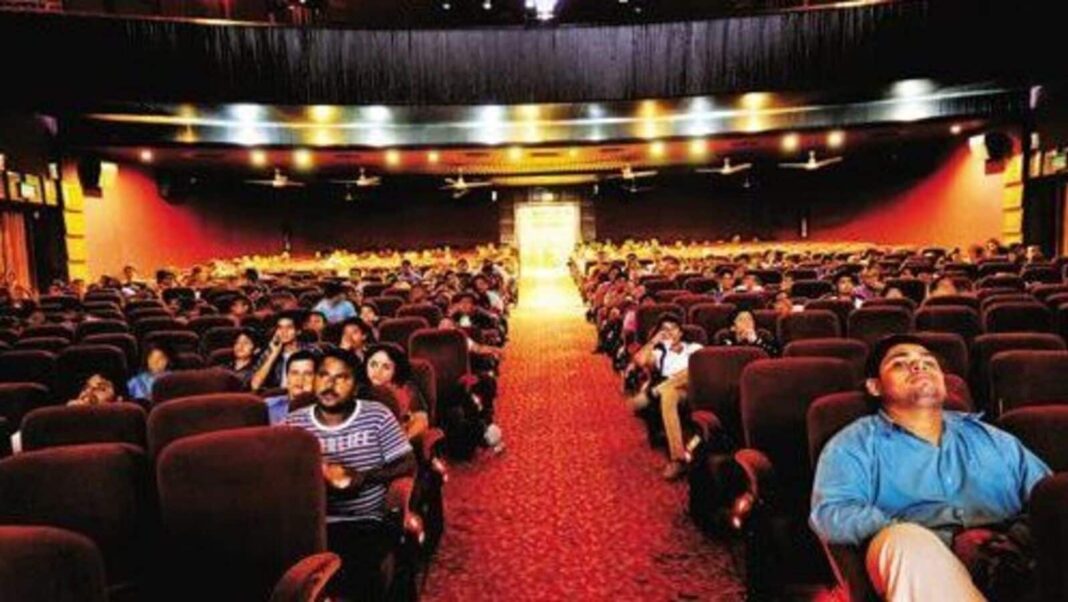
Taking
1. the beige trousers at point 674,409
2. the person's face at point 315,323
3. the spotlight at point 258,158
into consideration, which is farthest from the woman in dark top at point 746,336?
the spotlight at point 258,158

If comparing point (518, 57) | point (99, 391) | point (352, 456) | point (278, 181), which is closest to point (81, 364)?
point (99, 391)

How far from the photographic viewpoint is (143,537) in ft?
9.60

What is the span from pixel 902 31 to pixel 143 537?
14.0 meters

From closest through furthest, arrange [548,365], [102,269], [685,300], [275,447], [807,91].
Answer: [275,447] < [685,300] < [548,365] < [807,91] < [102,269]

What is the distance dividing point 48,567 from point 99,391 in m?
3.30

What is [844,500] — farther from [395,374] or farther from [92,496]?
[395,374]

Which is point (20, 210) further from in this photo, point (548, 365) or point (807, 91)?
point (807, 91)

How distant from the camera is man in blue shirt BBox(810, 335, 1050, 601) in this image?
273cm

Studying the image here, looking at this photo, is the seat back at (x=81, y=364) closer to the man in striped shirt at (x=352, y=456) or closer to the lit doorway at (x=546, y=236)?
the man in striped shirt at (x=352, y=456)

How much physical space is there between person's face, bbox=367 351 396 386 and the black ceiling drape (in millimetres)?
10555

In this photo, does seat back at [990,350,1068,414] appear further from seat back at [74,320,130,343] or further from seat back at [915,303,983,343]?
seat back at [74,320,130,343]

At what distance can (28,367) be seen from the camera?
6.09m

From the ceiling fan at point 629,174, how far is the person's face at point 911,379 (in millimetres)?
20855

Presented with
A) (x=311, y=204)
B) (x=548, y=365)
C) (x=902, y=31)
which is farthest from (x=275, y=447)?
(x=311, y=204)
